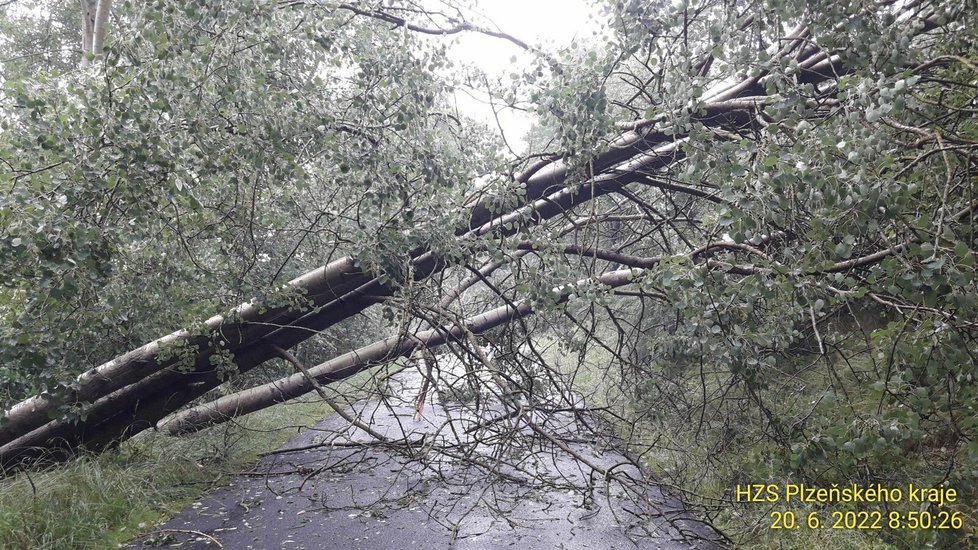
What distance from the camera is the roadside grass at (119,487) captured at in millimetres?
4141

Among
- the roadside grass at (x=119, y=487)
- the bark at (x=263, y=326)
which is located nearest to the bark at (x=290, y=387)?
the roadside grass at (x=119, y=487)

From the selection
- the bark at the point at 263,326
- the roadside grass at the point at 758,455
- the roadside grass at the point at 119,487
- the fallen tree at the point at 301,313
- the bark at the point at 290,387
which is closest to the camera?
the roadside grass at the point at 758,455

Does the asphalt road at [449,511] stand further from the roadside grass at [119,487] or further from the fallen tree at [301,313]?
the fallen tree at [301,313]

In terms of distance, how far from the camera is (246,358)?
6.12 m

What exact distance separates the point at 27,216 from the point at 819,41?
3.95 metres

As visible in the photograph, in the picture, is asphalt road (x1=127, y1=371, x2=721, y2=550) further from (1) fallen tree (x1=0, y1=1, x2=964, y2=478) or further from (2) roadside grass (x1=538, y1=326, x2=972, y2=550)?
(1) fallen tree (x1=0, y1=1, x2=964, y2=478)

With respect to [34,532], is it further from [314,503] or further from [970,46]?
[970,46]

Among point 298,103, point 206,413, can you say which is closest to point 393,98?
point 298,103

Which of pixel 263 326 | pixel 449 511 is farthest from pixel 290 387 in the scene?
pixel 449 511

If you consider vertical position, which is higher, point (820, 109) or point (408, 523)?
point (820, 109)

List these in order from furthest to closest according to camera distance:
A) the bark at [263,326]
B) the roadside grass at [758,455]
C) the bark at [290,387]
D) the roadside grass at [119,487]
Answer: the bark at [290,387], the bark at [263,326], the roadside grass at [119,487], the roadside grass at [758,455]

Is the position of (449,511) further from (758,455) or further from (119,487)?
(119,487)

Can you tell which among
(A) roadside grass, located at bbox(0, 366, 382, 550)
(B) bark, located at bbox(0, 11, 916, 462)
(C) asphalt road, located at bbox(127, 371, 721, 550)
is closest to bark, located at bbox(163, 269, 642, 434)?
(A) roadside grass, located at bbox(0, 366, 382, 550)

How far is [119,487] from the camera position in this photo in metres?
5.05
